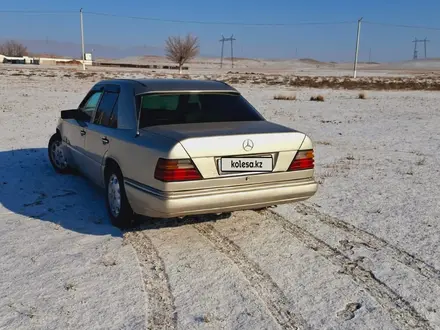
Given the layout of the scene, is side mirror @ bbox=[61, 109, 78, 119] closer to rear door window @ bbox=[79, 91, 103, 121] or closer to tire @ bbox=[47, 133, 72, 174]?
rear door window @ bbox=[79, 91, 103, 121]

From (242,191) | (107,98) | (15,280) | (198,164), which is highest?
(107,98)

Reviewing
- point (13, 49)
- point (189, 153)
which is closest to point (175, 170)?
point (189, 153)

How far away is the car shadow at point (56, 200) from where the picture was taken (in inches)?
193

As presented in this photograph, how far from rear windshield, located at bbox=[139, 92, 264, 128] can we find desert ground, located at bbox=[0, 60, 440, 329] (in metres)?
1.16

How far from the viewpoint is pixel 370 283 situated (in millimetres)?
3604

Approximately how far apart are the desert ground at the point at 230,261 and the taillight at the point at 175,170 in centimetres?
75

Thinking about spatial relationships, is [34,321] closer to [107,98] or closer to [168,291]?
[168,291]

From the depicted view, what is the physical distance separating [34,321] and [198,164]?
1.77 m

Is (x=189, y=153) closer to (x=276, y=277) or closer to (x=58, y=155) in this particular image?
(x=276, y=277)

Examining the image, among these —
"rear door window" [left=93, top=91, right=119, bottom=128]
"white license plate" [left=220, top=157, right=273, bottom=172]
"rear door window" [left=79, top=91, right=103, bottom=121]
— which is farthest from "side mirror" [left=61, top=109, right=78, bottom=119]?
"white license plate" [left=220, top=157, right=273, bottom=172]

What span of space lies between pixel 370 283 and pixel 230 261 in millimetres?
1191

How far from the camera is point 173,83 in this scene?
5090 mm

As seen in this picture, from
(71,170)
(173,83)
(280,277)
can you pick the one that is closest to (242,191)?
(280,277)

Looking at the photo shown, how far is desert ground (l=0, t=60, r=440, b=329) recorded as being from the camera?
3.14 m
